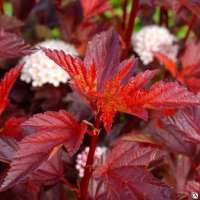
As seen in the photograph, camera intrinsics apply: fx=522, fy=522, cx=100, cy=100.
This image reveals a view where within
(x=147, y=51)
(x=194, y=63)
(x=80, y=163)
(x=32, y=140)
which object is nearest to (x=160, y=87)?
(x=32, y=140)

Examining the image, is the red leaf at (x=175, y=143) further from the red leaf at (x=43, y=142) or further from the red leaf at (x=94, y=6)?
the red leaf at (x=94, y=6)

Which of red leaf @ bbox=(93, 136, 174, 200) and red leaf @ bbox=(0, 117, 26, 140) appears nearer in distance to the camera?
red leaf @ bbox=(93, 136, 174, 200)

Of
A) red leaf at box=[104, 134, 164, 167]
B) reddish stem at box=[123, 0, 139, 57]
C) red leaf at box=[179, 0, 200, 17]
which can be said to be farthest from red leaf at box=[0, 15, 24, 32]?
red leaf at box=[104, 134, 164, 167]

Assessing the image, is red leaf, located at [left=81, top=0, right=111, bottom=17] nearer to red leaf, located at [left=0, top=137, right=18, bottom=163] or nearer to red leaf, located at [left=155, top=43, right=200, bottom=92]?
red leaf, located at [left=155, top=43, right=200, bottom=92]

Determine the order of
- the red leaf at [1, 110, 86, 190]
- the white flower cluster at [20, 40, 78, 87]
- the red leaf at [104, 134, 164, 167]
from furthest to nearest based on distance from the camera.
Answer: the white flower cluster at [20, 40, 78, 87], the red leaf at [104, 134, 164, 167], the red leaf at [1, 110, 86, 190]

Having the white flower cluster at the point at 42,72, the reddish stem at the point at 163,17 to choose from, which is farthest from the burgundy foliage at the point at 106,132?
the reddish stem at the point at 163,17

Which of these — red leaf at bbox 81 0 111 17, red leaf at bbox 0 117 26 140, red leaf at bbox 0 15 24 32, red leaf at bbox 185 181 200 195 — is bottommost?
red leaf at bbox 185 181 200 195

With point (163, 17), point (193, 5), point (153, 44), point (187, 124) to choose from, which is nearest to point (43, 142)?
point (187, 124)

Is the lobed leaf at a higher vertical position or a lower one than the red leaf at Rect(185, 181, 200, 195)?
higher
